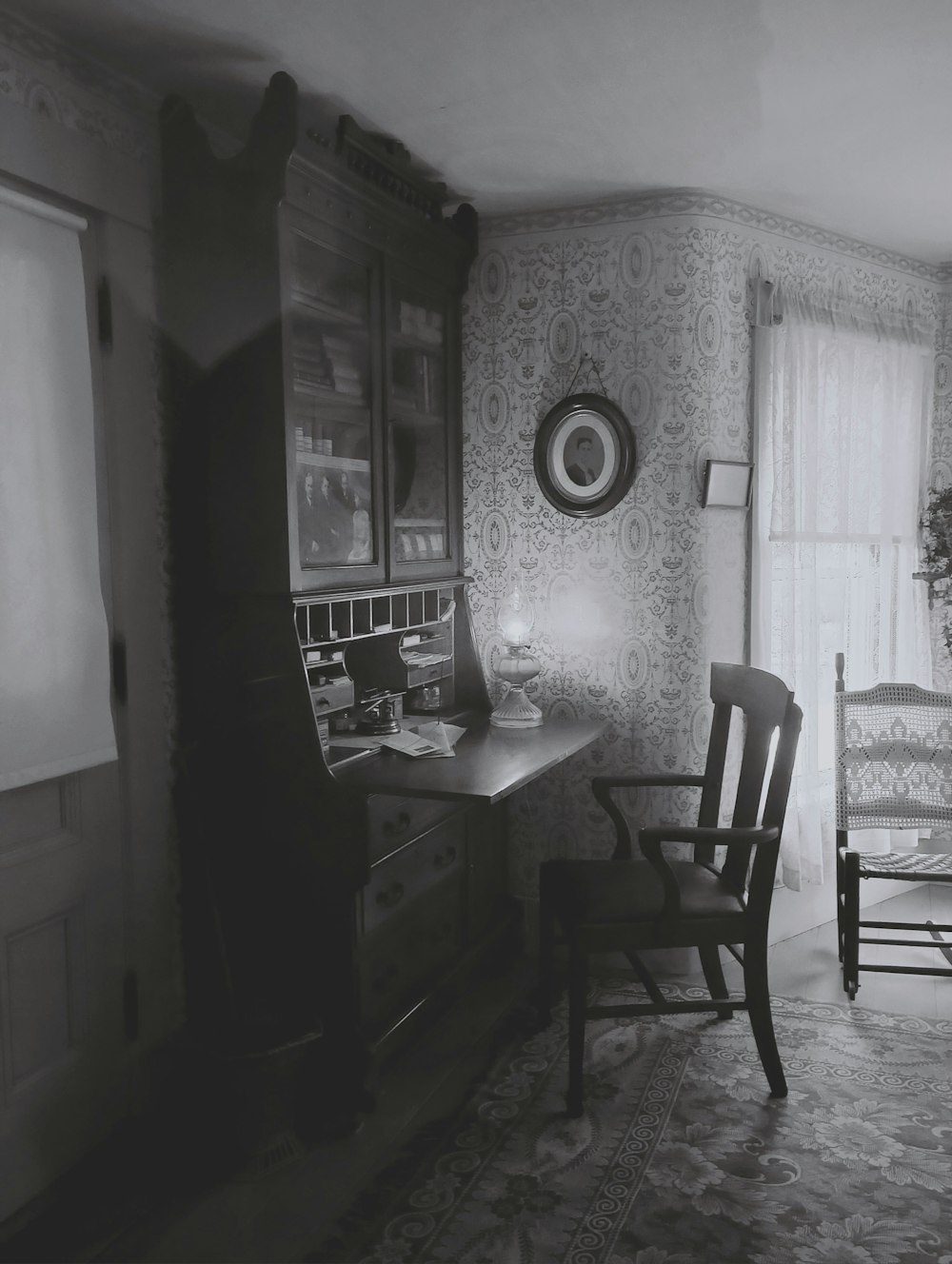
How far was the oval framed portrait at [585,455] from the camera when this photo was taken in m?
3.41

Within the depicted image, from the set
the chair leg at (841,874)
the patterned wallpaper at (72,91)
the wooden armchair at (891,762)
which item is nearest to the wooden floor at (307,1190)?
the chair leg at (841,874)

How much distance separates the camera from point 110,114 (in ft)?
7.84

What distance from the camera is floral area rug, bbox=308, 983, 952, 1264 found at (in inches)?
81.5

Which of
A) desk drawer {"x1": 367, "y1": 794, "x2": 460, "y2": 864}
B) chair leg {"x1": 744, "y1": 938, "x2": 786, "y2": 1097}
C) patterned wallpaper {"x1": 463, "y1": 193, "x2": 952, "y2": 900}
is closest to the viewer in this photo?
desk drawer {"x1": 367, "y1": 794, "x2": 460, "y2": 864}

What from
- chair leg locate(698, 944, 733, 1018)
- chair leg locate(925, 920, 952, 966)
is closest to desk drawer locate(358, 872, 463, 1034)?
chair leg locate(698, 944, 733, 1018)

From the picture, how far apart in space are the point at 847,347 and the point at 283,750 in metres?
2.72

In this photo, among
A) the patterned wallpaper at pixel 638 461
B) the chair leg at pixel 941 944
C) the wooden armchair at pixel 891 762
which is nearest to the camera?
the chair leg at pixel 941 944

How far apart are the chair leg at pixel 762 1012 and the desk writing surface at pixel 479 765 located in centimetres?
75

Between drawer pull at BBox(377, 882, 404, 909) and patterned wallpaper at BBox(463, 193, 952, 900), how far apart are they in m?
1.03

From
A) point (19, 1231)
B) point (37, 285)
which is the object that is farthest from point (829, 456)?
point (19, 1231)

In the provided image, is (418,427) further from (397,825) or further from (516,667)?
(397,825)

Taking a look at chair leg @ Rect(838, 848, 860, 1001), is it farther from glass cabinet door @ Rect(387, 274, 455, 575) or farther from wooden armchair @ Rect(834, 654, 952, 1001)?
glass cabinet door @ Rect(387, 274, 455, 575)

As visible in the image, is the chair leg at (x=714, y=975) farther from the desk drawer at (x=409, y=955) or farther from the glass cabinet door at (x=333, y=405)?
the glass cabinet door at (x=333, y=405)

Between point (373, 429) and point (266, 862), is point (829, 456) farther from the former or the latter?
point (266, 862)
